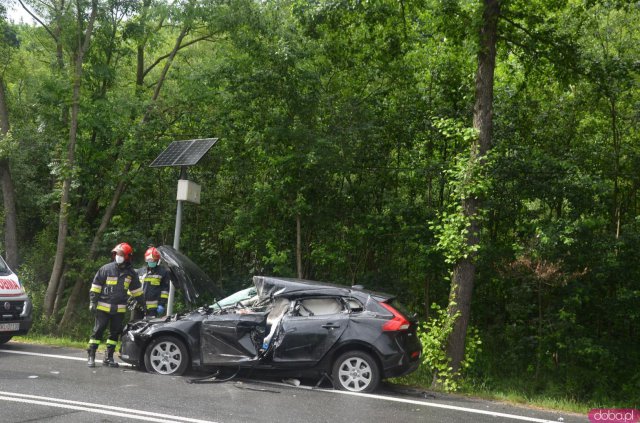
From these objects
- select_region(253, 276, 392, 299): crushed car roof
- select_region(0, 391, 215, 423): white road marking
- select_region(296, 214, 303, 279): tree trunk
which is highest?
select_region(296, 214, 303, 279): tree trunk

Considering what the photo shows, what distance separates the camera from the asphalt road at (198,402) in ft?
22.6

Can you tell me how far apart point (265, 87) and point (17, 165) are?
9.10 metres

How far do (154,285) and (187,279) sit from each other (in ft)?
5.13

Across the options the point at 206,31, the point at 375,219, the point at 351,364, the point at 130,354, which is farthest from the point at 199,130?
the point at 351,364

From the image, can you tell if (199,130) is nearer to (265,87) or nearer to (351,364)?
(265,87)

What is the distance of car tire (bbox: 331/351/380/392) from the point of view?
866 centimetres

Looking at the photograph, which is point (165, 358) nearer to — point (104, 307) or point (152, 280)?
point (104, 307)

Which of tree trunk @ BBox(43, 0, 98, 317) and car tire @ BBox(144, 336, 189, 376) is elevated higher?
tree trunk @ BBox(43, 0, 98, 317)

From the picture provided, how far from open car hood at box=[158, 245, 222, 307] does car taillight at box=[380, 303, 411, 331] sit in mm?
2545

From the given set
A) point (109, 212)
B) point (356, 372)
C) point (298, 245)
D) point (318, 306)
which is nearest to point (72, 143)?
point (109, 212)

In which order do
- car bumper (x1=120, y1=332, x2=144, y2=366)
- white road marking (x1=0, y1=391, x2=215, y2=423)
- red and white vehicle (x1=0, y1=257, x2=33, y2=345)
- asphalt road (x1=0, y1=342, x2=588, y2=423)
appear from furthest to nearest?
1. red and white vehicle (x1=0, y1=257, x2=33, y2=345)
2. car bumper (x1=120, y1=332, x2=144, y2=366)
3. asphalt road (x1=0, y1=342, x2=588, y2=423)
4. white road marking (x1=0, y1=391, x2=215, y2=423)

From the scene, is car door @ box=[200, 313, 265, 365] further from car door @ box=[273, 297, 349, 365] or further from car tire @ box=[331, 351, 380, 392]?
car tire @ box=[331, 351, 380, 392]

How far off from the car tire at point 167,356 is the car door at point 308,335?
4.55 ft

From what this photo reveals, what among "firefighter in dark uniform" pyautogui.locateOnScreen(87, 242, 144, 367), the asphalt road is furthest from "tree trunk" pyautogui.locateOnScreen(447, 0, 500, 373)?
"firefighter in dark uniform" pyautogui.locateOnScreen(87, 242, 144, 367)
